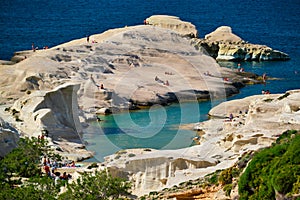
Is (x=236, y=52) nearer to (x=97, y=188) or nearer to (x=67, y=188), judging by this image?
(x=67, y=188)

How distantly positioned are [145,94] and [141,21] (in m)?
71.2

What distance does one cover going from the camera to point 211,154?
38188mm

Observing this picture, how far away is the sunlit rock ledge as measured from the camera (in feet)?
99.8

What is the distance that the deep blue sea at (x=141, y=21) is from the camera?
167 ft

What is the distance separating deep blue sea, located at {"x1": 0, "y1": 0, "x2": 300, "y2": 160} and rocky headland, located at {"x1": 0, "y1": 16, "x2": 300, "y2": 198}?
1929mm

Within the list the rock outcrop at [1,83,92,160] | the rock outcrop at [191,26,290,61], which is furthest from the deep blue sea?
the rock outcrop at [191,26,290,61]

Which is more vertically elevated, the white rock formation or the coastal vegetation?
the white rock formation

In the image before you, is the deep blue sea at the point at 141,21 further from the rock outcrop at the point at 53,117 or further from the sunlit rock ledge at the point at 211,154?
the sunlit rock ledge at the point at 211,154

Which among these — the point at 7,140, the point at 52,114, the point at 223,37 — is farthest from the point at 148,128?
the point at 223,37

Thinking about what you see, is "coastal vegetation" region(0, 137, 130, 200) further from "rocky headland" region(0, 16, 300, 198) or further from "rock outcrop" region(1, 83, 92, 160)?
"rock outcrop" region(1, 83, 92, 160)

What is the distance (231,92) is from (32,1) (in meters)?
121

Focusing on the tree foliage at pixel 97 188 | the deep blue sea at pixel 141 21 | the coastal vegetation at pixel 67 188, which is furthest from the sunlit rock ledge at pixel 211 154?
the deep blue sea at pixel 141 21

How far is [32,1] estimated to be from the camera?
586 feet

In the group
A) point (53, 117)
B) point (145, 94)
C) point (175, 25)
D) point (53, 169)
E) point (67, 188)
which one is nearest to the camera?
point (67, 188)
